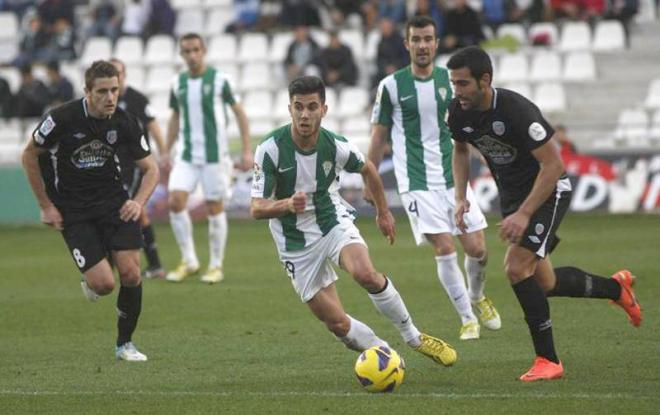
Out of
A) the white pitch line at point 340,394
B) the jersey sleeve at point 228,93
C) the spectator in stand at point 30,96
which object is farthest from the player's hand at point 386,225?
the spectator in stand at point 30,96

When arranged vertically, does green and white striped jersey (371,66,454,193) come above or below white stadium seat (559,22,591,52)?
above

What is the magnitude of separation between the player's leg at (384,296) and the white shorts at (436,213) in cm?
206

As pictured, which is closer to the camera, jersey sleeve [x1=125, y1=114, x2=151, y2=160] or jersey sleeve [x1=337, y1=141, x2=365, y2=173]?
jersey sleeve [x1=337, y1=141, x2=365, y2=173]

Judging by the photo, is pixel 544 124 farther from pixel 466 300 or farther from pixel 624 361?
pixel 466 300

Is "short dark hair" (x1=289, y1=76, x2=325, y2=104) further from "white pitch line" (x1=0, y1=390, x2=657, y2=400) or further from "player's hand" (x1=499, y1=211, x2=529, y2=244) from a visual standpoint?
"white pitch line" (x1=0, y1=390, x2=657, y2=400)

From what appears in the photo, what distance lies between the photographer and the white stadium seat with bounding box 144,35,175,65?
91.2ft

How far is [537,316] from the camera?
8.88 m

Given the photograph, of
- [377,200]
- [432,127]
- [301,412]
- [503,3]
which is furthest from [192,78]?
[503,3]

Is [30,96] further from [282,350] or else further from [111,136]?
[282,350]

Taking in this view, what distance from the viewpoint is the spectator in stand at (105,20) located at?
28.6 m

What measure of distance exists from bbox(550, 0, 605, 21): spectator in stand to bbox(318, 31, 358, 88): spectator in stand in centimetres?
401

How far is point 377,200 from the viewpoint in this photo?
9.26 meters

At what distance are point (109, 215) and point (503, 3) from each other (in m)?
17.2

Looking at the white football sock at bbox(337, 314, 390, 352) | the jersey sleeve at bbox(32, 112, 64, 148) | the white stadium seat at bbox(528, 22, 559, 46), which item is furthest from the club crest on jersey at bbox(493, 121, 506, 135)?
the white stadium seat at bbox(528, 22, 559, 46)
